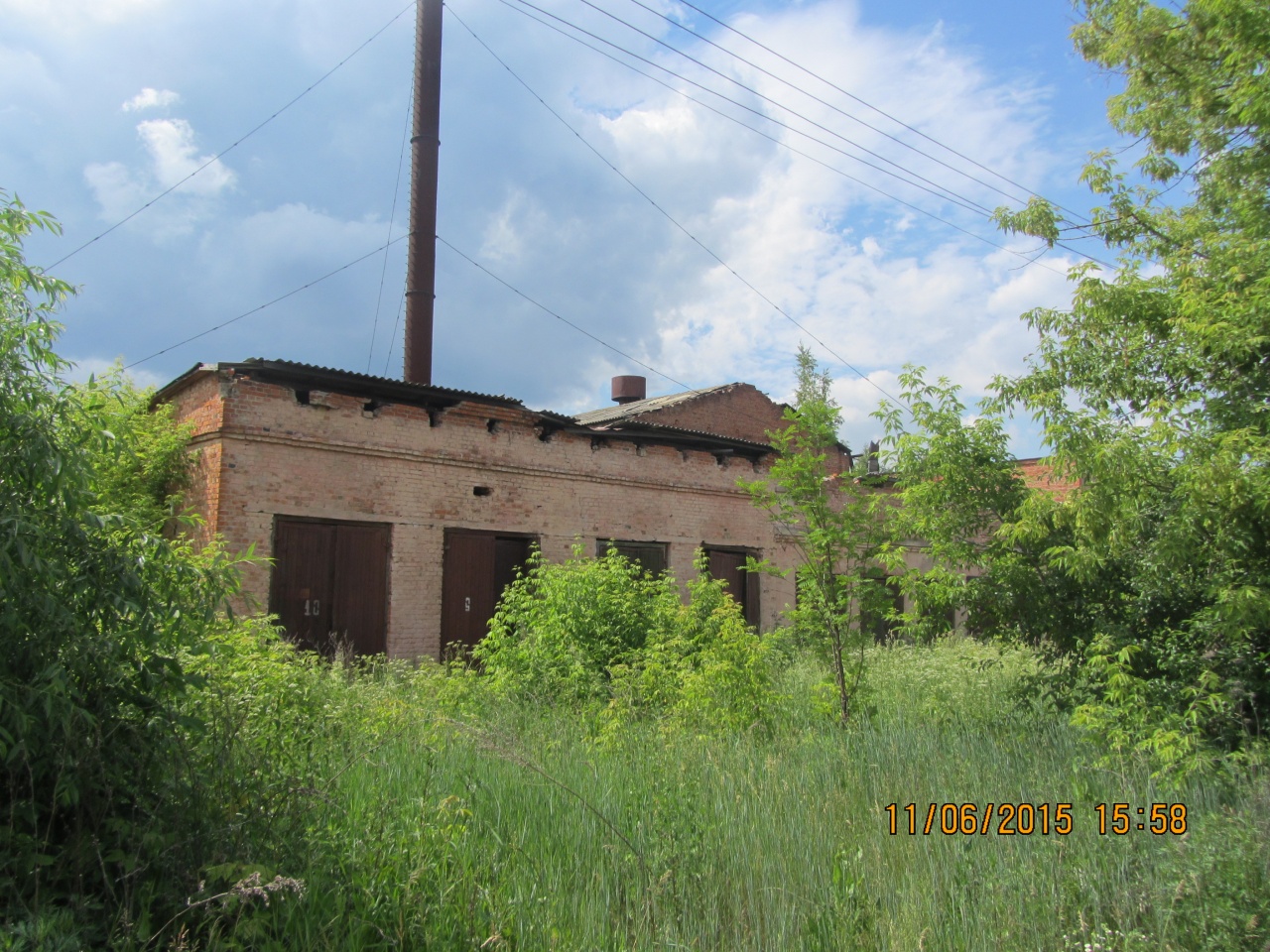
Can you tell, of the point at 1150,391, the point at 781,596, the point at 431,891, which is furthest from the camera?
the point at 781,596

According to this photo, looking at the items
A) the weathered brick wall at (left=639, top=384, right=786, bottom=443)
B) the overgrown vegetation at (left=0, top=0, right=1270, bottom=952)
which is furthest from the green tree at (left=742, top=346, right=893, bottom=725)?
the weathered brick wall at (left=639, top=384, right=786, bottom=443)

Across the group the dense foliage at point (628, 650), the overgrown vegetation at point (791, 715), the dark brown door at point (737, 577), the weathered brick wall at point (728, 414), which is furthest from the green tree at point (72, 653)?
the weathered brick wall at point (728, 414)

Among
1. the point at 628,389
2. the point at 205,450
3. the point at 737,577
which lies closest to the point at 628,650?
the point at 205,450

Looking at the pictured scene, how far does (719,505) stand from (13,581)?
14275mm

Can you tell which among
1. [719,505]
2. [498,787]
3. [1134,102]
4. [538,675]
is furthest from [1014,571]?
[719,505]

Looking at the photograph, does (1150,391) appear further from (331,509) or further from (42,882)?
(331,509)

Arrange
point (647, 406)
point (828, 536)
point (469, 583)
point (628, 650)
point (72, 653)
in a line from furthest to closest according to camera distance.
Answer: point (647, 406), point (469, 583), point (628, 650), point (828, 536), point (72, 653)

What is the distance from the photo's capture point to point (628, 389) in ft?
83.9

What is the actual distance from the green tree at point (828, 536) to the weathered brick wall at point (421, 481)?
6237 mm

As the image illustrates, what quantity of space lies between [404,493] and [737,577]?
7633mm

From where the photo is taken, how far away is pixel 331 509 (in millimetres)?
11195

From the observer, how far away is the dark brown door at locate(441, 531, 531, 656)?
12289 mm

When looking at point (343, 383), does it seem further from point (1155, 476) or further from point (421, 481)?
point (1155, 476)

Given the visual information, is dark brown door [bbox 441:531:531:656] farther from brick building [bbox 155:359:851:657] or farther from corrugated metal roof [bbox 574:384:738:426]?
corrugated metal roof [bbox 574:384:738:426]
